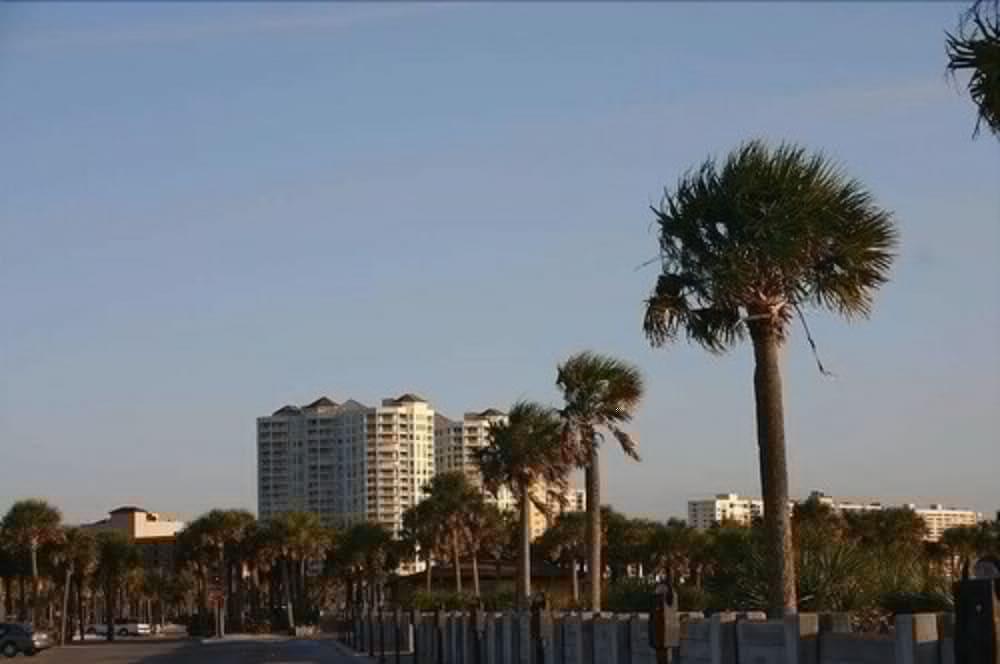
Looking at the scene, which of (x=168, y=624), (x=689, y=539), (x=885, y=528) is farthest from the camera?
(x=168, y=624)

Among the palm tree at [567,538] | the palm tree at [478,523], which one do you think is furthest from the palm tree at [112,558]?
the palm tree at [478,523]

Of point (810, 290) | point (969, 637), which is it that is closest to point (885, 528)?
point (810, 290)

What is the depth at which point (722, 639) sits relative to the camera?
20844 millimetres

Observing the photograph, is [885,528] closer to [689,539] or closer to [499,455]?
[689,539]

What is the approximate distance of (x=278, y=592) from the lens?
135000 millimetres

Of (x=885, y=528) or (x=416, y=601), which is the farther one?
(x=885, y=528)

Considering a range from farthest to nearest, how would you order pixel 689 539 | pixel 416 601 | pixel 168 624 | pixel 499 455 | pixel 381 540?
pixel 168 624
pixel 381 540
pixel 689 539
pixel 416 601
pixel 499 455

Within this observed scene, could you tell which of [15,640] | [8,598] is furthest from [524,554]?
[8,598]

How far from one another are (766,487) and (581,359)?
26.0 metres

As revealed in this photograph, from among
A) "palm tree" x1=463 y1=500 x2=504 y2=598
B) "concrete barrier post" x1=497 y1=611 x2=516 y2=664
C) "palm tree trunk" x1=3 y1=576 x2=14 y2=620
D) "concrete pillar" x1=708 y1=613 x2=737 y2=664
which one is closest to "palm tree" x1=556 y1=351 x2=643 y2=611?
"concrete barrier post" x1=497 y1=611 x2=516 y2=664

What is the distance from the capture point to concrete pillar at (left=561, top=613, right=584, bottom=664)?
2878 centimetres

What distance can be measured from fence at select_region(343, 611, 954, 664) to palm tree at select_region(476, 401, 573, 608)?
48.2ft

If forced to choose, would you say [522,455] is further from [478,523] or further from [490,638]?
[478,523]

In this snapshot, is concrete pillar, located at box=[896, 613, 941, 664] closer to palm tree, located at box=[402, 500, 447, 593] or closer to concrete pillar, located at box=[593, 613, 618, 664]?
concrete pillar, located at box=[593, 613, 618, 664]
